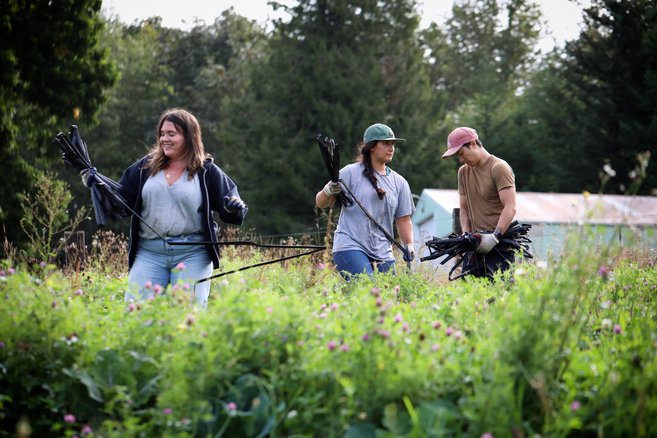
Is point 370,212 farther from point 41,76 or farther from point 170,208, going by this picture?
point 41,76

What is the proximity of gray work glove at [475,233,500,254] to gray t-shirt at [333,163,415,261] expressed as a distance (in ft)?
2.68

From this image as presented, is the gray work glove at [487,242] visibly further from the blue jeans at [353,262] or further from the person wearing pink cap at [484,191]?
the blue jeans at [353,262]

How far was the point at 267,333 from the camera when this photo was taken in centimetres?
362

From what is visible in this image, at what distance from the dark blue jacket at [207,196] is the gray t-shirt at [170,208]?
5 cm

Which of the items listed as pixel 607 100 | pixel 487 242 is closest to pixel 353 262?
pixel 487 242

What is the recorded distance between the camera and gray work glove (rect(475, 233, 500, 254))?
6449 mm

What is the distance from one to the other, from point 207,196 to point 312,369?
2430 millimetres

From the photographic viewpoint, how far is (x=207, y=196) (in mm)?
5645

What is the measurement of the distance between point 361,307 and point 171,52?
4272cm

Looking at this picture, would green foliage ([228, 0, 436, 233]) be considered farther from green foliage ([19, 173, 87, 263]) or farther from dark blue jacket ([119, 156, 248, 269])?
dark blue jacket ([119, 156, 248, 269])

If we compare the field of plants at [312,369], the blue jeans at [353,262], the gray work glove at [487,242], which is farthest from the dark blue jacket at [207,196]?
the gray work glove at [487,242]

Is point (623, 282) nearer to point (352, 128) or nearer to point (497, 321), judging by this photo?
point (497, 321)

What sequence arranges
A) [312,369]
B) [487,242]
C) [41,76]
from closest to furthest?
[312,369] < [487,242] < [41,76]

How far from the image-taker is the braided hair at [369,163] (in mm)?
6949
